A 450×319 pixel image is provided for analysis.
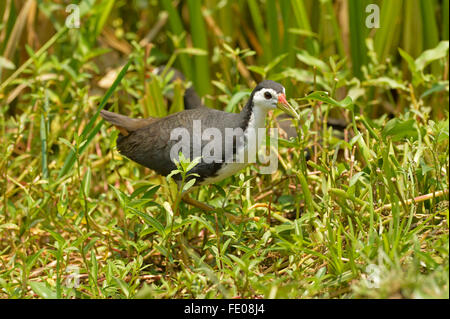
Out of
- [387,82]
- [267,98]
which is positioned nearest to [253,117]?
[267,98]

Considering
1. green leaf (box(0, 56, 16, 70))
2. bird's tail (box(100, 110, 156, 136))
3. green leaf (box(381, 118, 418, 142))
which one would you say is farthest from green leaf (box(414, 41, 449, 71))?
green leaf (box(0, 56, 16, 70))

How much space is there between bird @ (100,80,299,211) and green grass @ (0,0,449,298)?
114 millimetres

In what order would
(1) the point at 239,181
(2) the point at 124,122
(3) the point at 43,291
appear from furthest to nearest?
1. (2) the point at 124,122
2. (1) the point at 239,181
3. (3) the point at 43,291

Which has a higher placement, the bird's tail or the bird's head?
the bird's head

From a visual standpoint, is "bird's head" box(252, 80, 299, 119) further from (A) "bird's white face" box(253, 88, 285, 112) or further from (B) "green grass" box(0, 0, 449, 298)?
(B) "green grass" box(0, 0, 449, 298)

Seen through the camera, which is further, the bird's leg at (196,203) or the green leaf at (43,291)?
the bird's leg at (196,203)

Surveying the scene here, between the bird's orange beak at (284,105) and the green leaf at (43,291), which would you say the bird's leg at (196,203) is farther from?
the green leaf at (43,291)

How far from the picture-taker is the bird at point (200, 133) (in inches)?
93.2

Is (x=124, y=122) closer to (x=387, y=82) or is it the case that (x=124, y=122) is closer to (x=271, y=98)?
(x=271, y=98)

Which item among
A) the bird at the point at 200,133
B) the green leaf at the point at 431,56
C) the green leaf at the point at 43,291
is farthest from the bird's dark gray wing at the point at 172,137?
the green leaf at the point at 431,56

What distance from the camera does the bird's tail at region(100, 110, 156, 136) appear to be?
268 cm

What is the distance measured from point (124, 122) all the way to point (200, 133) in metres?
0.43

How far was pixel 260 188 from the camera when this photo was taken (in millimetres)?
2758

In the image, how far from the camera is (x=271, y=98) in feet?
7.84
